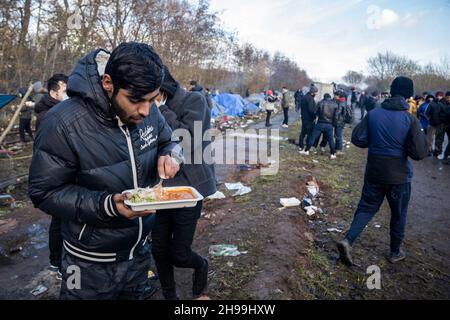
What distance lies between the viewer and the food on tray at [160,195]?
1596 millimetres

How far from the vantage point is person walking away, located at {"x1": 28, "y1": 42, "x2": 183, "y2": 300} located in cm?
155

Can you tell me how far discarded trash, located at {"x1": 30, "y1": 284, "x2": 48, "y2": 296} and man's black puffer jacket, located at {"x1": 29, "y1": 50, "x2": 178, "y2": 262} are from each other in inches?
76.1

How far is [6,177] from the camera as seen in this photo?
6.70 metres

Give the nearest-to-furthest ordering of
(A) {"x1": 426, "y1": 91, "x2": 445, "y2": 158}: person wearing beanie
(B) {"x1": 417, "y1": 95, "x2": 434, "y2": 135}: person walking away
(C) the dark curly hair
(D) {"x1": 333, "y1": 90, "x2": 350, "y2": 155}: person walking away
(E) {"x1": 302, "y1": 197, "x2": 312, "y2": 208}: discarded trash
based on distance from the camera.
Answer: (C) the dark curly hair < (E) {"x1": 302, "y1": 197, "x2": 312, "y2": 208}: discarded trash < (D) {"x1": 333, "y1": 90, "x2": 350, "y2": 155}: person walking away < (A) {"x1": 426, "y1": 91, "x2": 445, "y2": 158}: person wearing beanie < (B) {"x1": 417, "y1": 95, "x2": 434, "y2": 135}: person walking away

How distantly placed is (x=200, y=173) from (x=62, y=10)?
12.7 m

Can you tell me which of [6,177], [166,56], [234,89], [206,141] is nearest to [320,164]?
[206,141]

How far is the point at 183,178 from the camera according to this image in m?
2.63

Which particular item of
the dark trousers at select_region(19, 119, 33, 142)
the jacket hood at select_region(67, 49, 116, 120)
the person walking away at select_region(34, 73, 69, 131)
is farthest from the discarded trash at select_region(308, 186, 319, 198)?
the dark trousers at select_region(19, 119, 33, 142)

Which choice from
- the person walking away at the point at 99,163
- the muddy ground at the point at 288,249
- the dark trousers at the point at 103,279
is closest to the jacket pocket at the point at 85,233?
the person walking away at the point at 99,163

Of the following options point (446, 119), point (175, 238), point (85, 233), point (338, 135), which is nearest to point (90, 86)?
point (85, 233)

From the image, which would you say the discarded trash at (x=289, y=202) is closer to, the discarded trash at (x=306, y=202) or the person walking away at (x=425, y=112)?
the discarded trash at (x=306, y=202)

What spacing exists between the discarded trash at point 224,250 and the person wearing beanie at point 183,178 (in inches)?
45.6

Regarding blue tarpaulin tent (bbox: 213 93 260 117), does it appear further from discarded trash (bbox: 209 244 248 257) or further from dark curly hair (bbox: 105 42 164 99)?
dark curly hair (bbox: 105 42 164 99)
